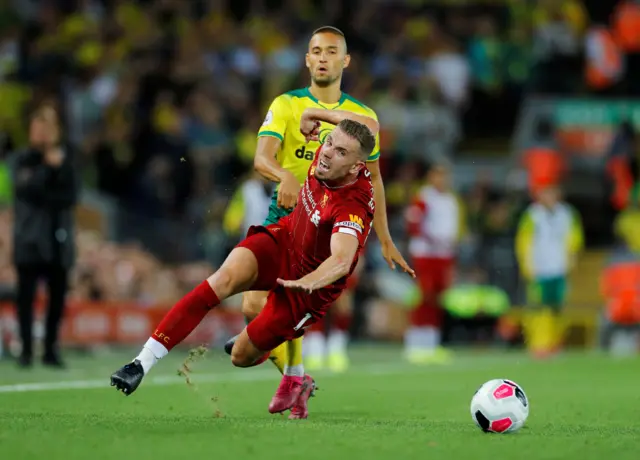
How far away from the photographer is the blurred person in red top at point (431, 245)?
18047 millimetres

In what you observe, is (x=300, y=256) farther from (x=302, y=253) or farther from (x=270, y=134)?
(x=270, y=134)

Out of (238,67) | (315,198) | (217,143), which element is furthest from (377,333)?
(315,198)

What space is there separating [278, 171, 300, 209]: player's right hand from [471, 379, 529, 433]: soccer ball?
5.25ft

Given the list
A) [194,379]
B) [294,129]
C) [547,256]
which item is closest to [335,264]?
[294,129]

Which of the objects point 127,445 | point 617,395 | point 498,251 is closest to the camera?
point 127,445

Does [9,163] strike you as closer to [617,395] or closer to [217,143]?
[217,143]

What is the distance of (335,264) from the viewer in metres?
7.67

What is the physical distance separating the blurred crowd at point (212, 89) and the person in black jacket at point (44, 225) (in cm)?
443

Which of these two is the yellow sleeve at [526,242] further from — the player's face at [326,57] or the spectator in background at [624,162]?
the player's face at [326,57]

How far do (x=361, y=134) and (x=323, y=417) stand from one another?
203cm

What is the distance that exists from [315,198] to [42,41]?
650 inches

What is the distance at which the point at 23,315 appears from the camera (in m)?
14.4

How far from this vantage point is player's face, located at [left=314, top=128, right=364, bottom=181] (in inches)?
315

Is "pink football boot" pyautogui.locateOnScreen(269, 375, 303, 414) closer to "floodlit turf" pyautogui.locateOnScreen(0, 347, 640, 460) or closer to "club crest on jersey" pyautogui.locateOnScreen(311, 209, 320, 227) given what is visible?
"floodlit turf" pyautogui.locateOnScreen(0, 347, 640, 460)
